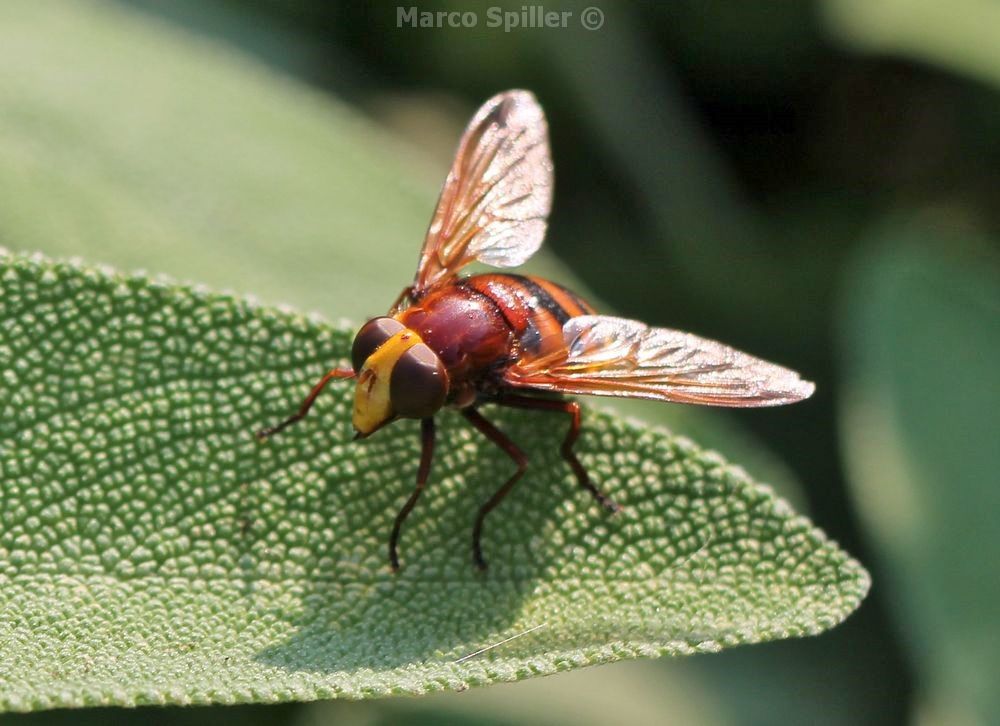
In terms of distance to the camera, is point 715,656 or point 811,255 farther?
point 811,255

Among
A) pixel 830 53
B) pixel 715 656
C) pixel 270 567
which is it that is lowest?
pixel 715 656

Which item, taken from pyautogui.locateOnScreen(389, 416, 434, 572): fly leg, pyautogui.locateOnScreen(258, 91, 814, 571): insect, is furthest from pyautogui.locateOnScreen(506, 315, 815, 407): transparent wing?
pyautogui.locateOnScreen(389, 416, 434, 572): fly leg

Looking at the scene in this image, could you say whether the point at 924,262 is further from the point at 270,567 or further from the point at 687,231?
the point at 270,567

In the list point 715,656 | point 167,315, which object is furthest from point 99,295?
point 715,656

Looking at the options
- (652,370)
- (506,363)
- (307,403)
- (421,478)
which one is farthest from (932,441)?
(307,403)

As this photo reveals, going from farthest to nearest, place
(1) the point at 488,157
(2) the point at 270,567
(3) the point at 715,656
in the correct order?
(3) the point at 715,656
(1) the point at 488,157
(2) the point at 270,567

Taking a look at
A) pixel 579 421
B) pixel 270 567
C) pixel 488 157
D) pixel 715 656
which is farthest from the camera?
pixel 715 656

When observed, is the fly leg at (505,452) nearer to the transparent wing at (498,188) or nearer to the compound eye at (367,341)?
the compound eye at (367,341)

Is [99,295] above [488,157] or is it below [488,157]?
below
